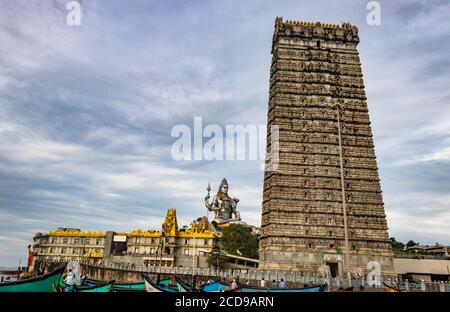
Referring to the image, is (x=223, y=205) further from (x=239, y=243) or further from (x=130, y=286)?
(x=130, y=286)

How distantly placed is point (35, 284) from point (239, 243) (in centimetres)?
5712

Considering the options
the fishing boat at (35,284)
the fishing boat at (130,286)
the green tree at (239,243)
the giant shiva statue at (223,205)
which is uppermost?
the giant shiva statue at (223,205)

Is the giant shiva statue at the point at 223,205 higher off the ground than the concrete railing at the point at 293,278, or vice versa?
the giant shiva statue at the point at 223,205

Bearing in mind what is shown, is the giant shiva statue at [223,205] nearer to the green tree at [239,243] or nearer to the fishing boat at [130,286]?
the green tree at [239,243]

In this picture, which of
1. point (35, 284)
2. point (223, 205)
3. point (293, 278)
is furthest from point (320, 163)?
point (223, 205)

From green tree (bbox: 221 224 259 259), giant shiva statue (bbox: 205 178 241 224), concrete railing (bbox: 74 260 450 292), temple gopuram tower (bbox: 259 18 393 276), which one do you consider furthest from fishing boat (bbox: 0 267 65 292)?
giant shiva statue (bbox: 205 178 241 224)

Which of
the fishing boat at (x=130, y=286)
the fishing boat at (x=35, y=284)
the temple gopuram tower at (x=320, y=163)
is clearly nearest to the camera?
the fishing boat at (x=35, y=284)

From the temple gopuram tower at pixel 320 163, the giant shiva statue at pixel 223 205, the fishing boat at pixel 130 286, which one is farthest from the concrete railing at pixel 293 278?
the giant shiva statue at pixel 223 205

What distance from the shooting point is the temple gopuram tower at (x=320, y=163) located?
152 feet

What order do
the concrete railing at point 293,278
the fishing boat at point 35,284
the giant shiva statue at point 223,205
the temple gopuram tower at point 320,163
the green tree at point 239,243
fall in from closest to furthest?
the fishing boat at point 35,284
the concrete railing at point 293,278
the temple gopuram tower at point 320,163
the green tree at point 239,243
the giant shiva statue at point 223,205

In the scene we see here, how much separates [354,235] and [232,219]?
6316cm

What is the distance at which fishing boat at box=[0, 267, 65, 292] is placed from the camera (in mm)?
15562

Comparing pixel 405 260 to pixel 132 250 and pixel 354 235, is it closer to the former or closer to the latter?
pixel 354 235

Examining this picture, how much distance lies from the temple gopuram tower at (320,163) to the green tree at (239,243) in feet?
68.7
